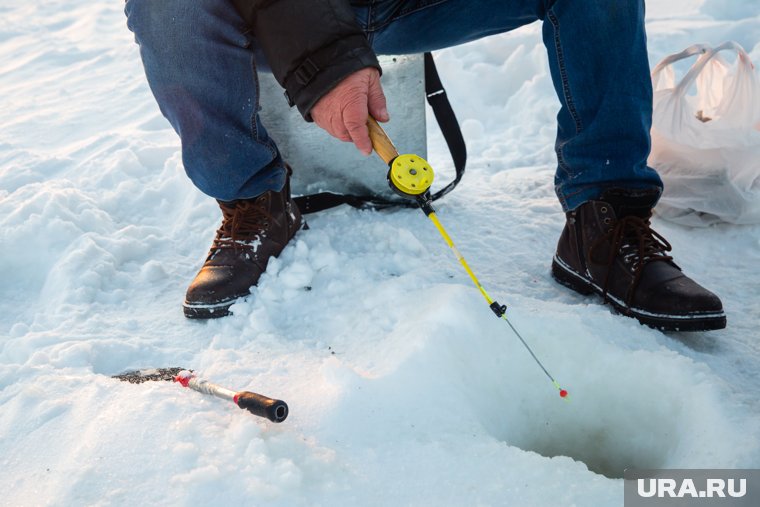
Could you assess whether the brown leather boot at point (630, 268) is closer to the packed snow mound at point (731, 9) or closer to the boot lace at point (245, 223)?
the boot lace at point (245, 223)

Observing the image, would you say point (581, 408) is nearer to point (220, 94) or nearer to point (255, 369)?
point (255, 369)

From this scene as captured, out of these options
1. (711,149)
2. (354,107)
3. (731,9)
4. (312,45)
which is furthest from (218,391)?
(731,9)

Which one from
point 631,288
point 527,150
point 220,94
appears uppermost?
point 220,94

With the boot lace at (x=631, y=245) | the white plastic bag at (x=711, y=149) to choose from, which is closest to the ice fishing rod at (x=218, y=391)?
the boot lace at (x=631, y=245)

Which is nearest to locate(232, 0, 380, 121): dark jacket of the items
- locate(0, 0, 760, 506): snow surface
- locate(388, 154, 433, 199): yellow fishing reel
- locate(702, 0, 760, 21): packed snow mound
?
locate(388, 154, 433, 199): yellow fishing reel

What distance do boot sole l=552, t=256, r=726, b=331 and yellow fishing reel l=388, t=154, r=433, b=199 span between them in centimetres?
69

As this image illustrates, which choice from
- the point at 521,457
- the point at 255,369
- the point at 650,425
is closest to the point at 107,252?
the point at 255,369

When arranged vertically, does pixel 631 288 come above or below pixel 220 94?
below

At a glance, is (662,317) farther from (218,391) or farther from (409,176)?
(218,391)

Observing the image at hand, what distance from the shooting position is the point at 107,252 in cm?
209

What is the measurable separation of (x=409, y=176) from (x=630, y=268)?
28.9 inches

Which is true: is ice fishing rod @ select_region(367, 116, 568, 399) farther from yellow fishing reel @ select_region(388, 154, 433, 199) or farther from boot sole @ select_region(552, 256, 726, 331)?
boot sole @ select_region(552, 256, 726, 331)

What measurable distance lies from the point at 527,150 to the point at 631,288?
1281mm

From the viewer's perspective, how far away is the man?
4.74 ft
